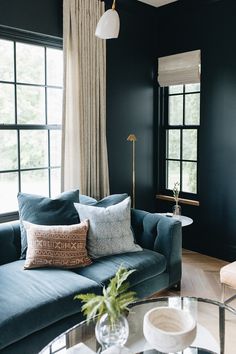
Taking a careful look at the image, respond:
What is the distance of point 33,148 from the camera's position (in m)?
3.51

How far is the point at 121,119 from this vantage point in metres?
4.16

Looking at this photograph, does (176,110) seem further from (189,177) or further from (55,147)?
(55,147)

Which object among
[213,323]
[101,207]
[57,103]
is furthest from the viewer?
[57,103]

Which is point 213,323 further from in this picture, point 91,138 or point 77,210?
point 91,138

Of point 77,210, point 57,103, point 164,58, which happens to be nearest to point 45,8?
point 57,103

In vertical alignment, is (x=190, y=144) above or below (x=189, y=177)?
above

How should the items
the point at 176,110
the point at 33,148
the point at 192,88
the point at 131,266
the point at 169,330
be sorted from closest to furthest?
the point at 169,330
the point at 131,266
the point at 33,148
the point at 192,88
the point at 176,110

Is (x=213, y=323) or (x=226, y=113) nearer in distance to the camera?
(x=213, y=323)

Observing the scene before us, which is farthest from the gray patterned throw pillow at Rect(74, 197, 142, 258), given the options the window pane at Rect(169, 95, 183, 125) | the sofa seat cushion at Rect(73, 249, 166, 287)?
the window pane at Rect(169, 95, 183, 125)

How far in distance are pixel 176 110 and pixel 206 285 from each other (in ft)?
6.94

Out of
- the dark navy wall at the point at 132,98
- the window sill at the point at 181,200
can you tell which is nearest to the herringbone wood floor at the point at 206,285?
the window sill at the point at 181,200

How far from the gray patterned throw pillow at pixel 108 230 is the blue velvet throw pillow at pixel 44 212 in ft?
0.28

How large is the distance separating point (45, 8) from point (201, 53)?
5.71 ft

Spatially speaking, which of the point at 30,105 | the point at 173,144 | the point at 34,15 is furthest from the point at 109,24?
the point at 173,144
